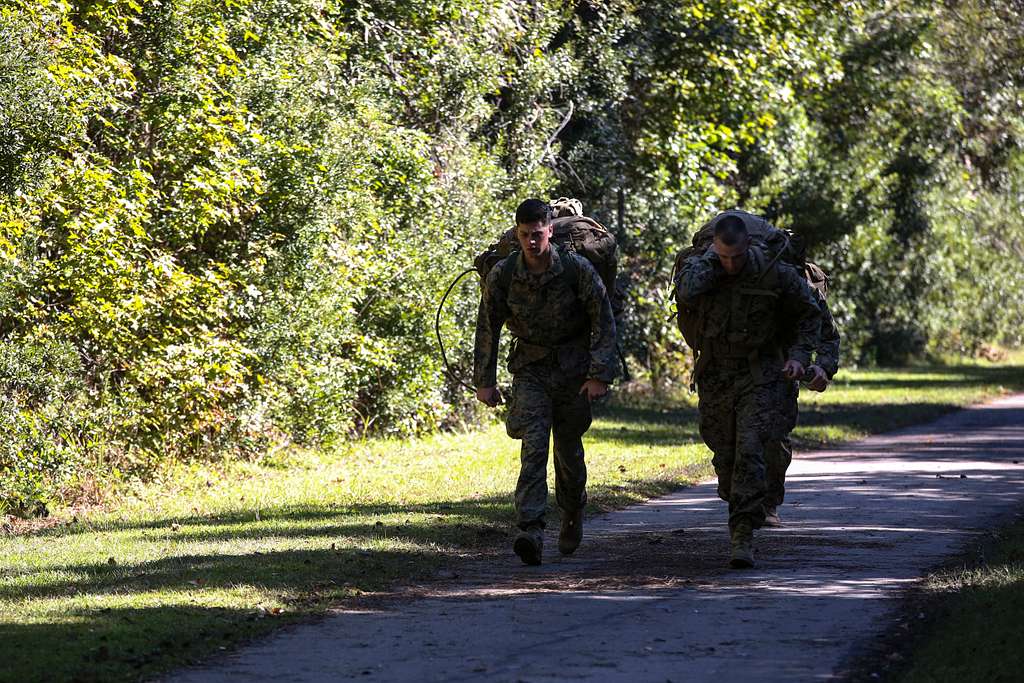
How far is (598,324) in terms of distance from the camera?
930 cm

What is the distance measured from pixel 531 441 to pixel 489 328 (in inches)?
31.9

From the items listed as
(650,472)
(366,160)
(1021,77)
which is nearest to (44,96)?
(366,160)

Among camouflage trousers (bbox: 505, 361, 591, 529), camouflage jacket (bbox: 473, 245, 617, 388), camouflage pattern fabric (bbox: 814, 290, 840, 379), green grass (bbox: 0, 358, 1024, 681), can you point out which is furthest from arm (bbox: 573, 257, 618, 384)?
green grass (bbox: 0, 358, 1024, 681)

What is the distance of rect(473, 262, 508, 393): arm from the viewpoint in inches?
374

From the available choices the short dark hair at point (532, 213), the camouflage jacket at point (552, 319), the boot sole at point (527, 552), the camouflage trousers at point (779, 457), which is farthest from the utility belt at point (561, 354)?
the camouflage trousers at point (779, 457)

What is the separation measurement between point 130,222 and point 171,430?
2.12 metres

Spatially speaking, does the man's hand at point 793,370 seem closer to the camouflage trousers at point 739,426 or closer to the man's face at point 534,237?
the camouflage trousers at point 739,426

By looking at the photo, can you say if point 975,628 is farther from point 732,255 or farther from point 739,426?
point 732,255

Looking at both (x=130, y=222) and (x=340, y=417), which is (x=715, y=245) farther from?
(x=340, y=417)

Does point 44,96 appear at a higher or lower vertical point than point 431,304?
higher

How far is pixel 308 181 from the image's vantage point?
14992 mm

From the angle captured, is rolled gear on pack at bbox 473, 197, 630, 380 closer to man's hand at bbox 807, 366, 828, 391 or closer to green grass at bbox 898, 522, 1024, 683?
man's hand at bbox 807, 366, 828, 391

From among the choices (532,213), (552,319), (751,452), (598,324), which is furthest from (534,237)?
(751,452)

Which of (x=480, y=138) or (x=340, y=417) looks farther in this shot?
(x=480, y=138)
